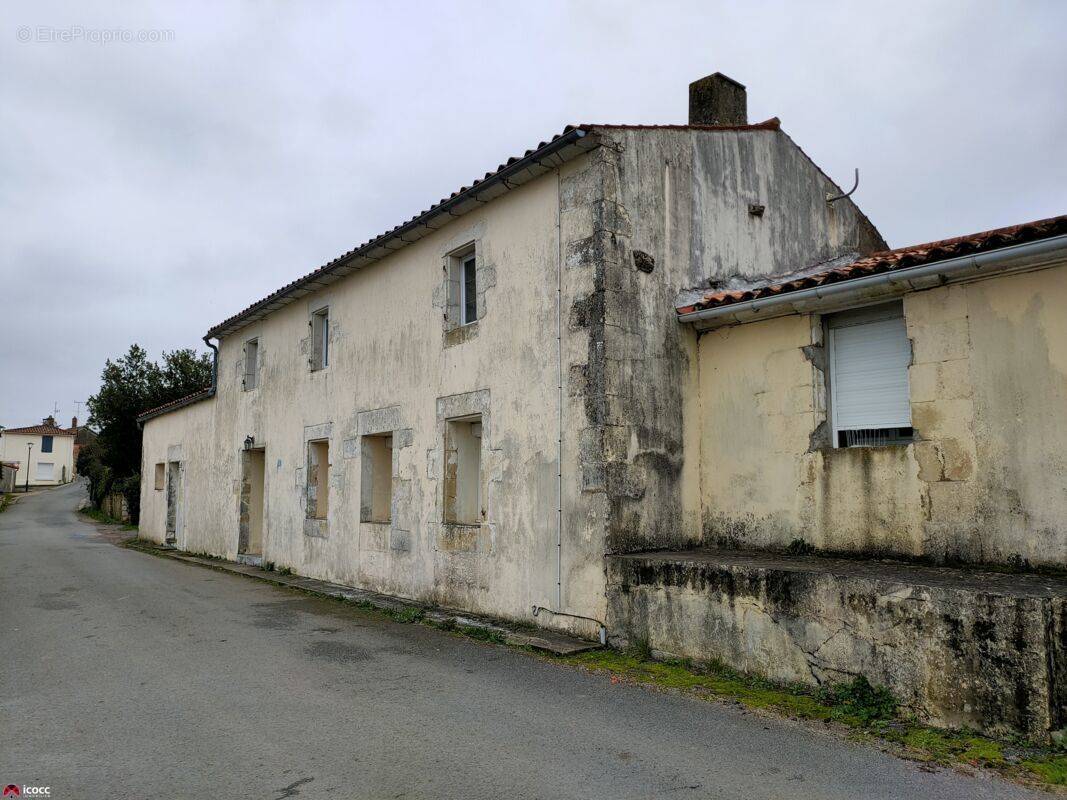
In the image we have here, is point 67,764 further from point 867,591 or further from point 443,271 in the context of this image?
point 443,271

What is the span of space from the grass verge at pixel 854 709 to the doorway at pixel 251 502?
10444mm

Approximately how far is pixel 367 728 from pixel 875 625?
345 cm

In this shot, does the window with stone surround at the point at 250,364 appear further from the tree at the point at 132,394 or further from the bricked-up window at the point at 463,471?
the tree at the point at 132,394

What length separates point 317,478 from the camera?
42.2 feet

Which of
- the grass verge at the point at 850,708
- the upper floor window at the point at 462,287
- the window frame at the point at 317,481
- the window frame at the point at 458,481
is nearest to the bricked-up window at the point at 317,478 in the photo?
the window frame at the point at 317,481

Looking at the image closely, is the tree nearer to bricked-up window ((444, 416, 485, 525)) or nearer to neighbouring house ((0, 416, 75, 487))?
bricked-up window ((444, 416, 485, 525))

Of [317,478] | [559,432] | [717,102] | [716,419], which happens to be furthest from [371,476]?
[717,102]

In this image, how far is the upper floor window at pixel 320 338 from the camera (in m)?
13.1

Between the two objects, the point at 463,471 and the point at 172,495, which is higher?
the point at 463,471

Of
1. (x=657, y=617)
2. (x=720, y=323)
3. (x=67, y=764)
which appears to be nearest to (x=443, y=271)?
(x=720, y=323)

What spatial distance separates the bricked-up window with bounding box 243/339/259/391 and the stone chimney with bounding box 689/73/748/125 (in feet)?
31.9

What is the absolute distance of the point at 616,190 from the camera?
774 centimetres

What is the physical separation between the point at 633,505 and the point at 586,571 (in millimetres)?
773

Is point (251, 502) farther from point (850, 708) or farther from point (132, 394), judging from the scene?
point (132, 394)
